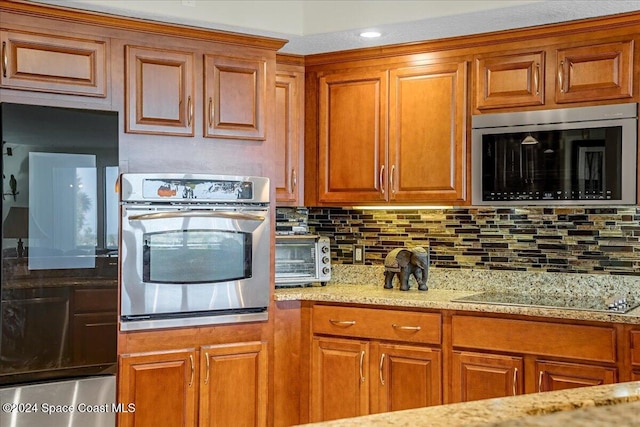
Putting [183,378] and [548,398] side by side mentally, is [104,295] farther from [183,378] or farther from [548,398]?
[548,398]

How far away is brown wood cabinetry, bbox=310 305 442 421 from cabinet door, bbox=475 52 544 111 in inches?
44.2

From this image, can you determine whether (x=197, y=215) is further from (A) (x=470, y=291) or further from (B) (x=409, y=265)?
(A) (x=470, y=291)

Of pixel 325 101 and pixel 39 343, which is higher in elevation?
pixel 325 101

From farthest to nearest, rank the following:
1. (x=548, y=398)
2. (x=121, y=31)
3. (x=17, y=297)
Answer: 1. (x=121, y=31)
2. (x=17, y=297)
3. (x=548, y=398)

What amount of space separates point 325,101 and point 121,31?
1.20 meters

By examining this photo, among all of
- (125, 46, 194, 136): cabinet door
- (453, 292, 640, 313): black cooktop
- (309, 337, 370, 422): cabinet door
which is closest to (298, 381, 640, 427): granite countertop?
(453, 292, 640, 313): black cooktop

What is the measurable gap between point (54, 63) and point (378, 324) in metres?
1.99

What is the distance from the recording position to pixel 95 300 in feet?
10.3

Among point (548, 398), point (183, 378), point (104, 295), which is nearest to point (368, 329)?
point (183, 378)

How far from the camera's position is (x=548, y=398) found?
3.99 ft

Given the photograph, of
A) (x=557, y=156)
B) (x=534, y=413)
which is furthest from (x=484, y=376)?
(x=534, y=413)

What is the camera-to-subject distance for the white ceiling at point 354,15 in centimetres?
311

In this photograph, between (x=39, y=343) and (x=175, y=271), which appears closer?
(x=39, y=343)

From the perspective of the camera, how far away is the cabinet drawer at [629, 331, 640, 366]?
2.86 metres
